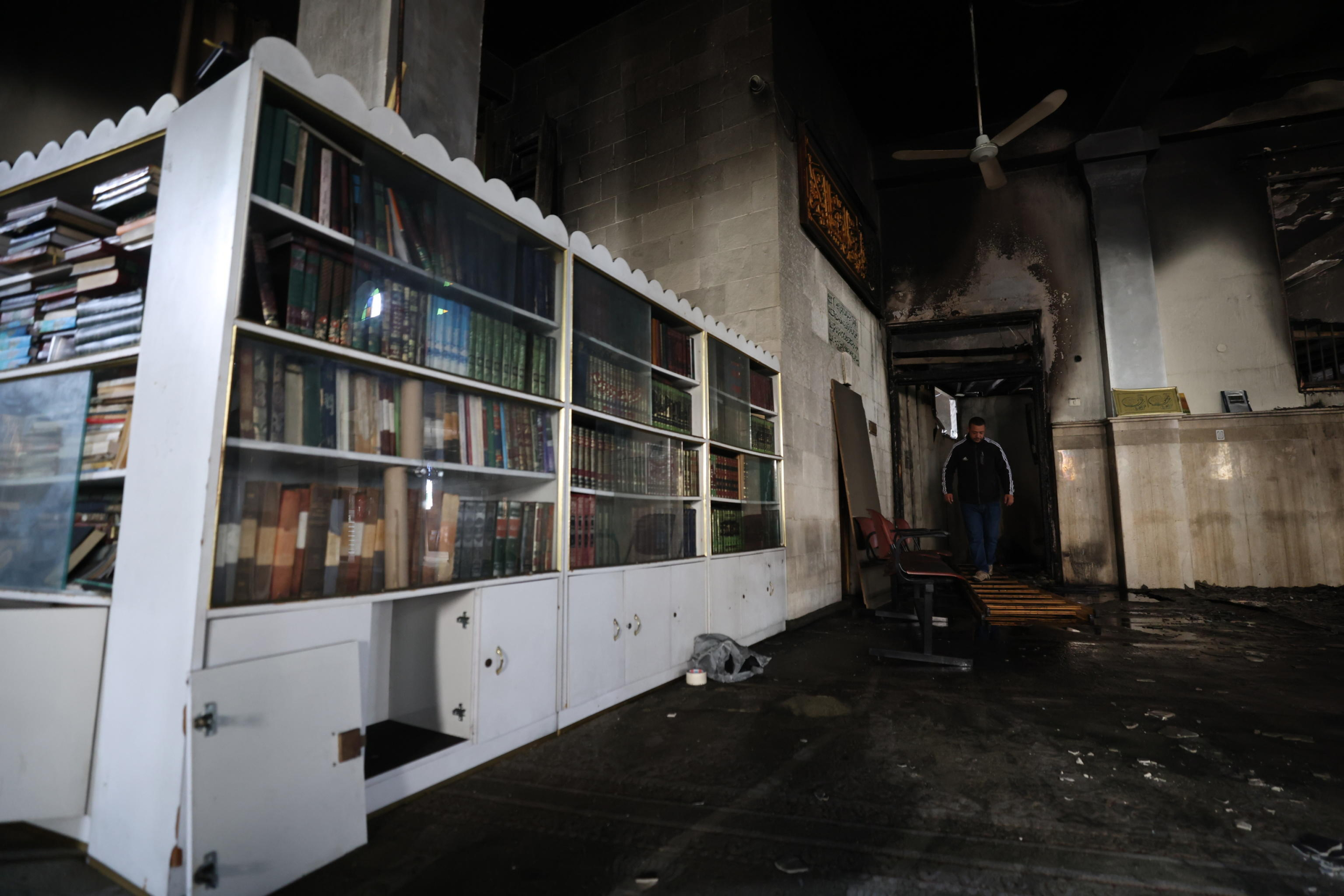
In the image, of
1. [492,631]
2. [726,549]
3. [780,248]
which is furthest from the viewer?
[780,248]

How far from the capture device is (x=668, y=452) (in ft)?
11.0

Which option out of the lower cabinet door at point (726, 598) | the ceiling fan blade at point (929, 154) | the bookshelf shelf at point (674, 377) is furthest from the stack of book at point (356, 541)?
the ceiling fan blade at point (929, 154)

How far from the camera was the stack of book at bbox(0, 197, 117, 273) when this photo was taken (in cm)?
186

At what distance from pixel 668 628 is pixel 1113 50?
7.45 m

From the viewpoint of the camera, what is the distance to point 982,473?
593 centimetres

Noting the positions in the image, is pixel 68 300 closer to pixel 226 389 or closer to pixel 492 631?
pixel 226 389

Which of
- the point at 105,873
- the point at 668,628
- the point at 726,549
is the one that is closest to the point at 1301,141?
the point at 726,549

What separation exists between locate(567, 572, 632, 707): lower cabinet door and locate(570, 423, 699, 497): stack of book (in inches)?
16.7

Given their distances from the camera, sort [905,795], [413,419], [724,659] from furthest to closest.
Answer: [724,659], [413,419], [905,795]

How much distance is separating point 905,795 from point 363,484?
1.83 m

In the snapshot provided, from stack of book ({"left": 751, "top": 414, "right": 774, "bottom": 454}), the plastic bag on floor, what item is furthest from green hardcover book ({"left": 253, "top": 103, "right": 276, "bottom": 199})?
stack of book ({"left": 751, "top": 414, "right": 774, "bottom": 454})

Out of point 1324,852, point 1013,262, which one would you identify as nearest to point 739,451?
point 1324,852

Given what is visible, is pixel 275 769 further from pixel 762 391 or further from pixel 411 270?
pixel 762 391

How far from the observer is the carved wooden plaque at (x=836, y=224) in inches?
203
